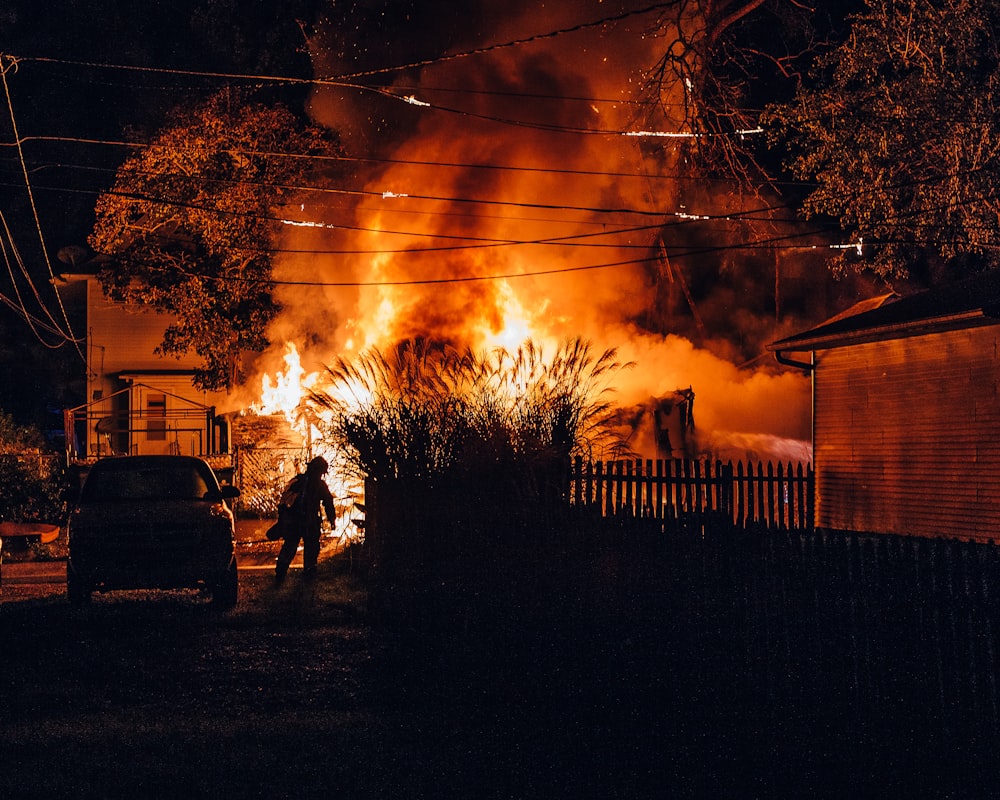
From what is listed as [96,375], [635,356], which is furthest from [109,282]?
[635,356]

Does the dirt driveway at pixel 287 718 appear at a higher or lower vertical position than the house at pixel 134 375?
lower

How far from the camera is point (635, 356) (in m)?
27.1

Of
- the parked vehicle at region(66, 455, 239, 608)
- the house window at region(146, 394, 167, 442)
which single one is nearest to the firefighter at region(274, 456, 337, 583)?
the parked vehicle at region(66, 455, 239, 608)

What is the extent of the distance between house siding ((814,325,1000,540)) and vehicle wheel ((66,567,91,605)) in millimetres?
11874

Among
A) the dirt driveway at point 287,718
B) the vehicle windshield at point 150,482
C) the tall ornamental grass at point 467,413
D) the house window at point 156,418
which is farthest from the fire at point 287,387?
the dirt driveway at point 287,718

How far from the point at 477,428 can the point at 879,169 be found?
10424 millimetres

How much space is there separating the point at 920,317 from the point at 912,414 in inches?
86.1

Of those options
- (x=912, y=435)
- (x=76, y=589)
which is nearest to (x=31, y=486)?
(x=76, y=589)

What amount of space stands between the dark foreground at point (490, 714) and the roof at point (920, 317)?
26.2 feet

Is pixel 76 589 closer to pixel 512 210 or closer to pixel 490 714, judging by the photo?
pixel 490 714

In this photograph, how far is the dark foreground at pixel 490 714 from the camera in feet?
19.2

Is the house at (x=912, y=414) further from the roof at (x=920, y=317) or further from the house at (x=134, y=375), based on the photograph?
the house at (x=134, y=375)

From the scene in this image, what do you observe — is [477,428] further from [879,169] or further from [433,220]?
[433,220]

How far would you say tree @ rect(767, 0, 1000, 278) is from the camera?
18.5 metres
